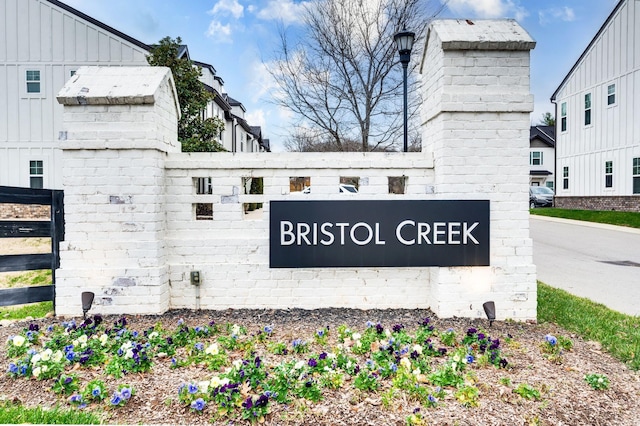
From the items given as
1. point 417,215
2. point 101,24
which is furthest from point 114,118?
point 101,24

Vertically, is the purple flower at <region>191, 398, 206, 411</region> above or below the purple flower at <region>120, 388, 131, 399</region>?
below

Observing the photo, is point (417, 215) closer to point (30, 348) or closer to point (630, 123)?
point (30, 348)

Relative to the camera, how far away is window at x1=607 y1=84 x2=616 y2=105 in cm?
2080

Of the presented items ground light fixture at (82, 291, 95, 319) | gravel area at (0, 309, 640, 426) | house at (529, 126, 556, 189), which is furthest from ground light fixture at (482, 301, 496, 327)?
house at (529, 126, 556, 189)

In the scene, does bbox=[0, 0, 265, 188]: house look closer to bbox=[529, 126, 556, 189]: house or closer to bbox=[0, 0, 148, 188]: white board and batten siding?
bbox=[0, 0, 148, 188]: white board and batten siding

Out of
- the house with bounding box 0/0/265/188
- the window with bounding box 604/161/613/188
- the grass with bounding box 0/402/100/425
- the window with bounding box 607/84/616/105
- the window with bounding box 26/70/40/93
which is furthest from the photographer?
the window with bounding box 604/161/613/188

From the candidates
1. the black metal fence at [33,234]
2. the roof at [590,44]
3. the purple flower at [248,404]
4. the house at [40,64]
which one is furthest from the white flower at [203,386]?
the roof at [590,44]

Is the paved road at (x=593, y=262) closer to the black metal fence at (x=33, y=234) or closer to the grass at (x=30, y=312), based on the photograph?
the black metal fence at (x=33, y=234)

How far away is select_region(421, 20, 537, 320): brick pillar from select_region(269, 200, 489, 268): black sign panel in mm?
279

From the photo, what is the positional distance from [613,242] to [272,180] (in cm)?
1123

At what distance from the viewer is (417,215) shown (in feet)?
16.5

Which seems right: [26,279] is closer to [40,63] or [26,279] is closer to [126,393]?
[126,393]

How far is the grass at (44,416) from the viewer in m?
2.70

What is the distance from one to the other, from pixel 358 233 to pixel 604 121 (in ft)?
70.6
